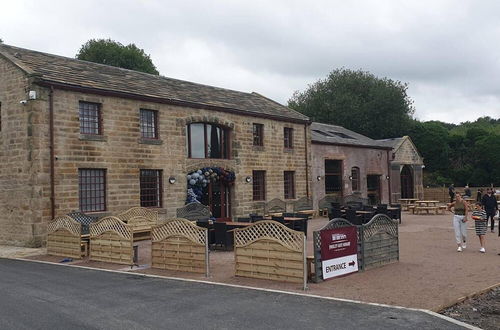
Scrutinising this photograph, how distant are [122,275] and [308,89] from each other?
150 feet

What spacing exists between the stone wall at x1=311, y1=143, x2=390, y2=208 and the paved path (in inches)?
714

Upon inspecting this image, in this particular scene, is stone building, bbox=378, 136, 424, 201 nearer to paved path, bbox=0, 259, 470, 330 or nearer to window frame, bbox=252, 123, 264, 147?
window frame, bbox=252, 123, 264, 147

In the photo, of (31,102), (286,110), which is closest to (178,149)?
(31,102)

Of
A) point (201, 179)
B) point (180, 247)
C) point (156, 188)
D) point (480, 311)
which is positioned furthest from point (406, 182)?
point (480, 311)

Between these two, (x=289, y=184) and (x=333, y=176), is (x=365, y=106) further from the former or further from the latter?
(x=289, y=184)

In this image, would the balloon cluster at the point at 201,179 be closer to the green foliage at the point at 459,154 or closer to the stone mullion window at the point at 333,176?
the stone mullion window at the point at 333,176

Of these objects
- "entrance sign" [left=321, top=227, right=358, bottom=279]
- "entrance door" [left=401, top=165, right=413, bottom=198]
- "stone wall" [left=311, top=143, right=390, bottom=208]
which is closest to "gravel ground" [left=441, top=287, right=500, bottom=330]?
"entrance sign" [left=321, top=227, right=358, bottom=279]

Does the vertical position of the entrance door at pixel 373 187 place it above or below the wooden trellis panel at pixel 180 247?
above

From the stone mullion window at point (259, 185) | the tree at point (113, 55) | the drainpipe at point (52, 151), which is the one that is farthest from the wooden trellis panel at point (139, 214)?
the tree at point (113, 55)

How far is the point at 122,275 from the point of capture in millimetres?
10227

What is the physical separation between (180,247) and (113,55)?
107 feet

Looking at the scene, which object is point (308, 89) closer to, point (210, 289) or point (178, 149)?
point (178, 149)

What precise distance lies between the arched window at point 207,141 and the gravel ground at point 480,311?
13.9 m

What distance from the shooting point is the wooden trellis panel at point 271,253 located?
8938 mm
